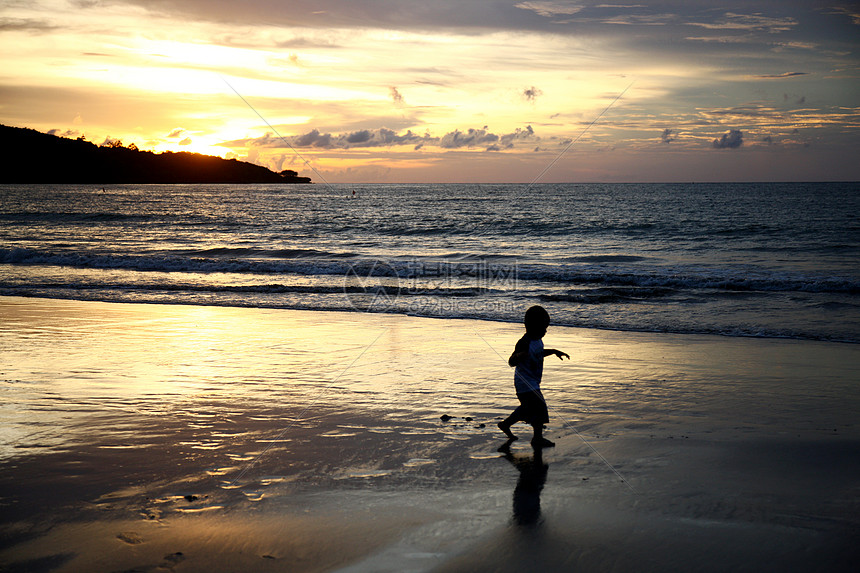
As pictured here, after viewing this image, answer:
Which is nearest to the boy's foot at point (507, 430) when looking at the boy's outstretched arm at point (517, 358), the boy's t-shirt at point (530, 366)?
the boy's t-shirt at point (530, 366)

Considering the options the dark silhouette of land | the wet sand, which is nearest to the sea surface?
the wet sand

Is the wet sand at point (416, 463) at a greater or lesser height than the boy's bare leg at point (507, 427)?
lesser

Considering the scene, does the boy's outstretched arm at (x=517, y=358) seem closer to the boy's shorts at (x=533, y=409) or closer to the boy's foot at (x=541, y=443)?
the boy's shorts at (x=533, y=409)

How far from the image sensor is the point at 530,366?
17.4 ft

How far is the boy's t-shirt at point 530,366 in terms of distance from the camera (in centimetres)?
527

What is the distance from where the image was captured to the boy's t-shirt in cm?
527

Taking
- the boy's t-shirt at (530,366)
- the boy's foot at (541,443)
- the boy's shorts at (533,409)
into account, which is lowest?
the boy's foot at (541,443)

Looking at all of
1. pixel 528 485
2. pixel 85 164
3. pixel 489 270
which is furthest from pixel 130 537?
pixel 85 164

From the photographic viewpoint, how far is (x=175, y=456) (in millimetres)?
4941

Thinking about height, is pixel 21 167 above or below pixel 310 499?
above

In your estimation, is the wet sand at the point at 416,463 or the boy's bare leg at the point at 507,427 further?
the boy's bare leg at the point at 507,427

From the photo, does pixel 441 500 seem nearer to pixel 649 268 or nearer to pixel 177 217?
pixel 649 268

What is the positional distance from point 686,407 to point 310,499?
14.5 feet

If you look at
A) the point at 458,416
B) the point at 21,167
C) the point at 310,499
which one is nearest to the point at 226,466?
the point at 310,499
